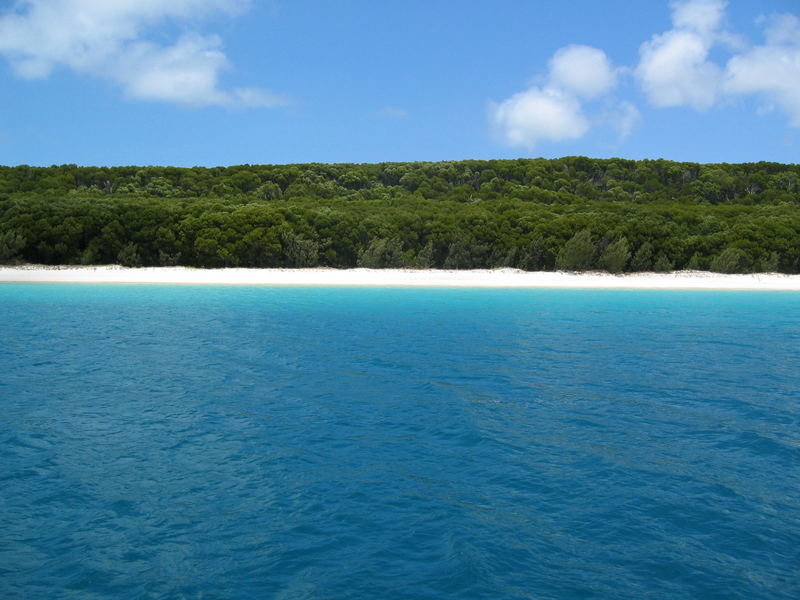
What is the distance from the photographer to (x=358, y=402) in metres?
8.73

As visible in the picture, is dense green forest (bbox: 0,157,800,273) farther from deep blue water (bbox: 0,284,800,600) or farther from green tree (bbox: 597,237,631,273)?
deep blue water (bbox: 0,284,800,600)

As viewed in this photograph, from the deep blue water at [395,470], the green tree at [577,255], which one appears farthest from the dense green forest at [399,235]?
the deep blue water at [395,470]

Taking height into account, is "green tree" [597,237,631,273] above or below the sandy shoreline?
above

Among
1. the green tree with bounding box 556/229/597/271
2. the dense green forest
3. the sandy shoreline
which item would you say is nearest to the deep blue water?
the sandy shoreline

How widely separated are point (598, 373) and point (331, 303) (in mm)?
13129

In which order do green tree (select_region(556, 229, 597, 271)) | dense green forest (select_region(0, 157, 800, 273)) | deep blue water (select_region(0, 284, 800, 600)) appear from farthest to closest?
dense green forest (select_region(0, 157, 800, 273)) < green tree (select_region(556, 229, 597, 271)) < deep blue water (select_region(0, 284, 800, 600))

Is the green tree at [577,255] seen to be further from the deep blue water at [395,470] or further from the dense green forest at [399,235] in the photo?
the deep blue water at [395,470]

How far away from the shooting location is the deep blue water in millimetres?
4488

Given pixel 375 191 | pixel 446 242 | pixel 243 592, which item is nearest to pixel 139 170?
pixel 375 191

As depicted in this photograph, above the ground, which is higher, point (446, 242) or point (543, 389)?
point (446, 242)

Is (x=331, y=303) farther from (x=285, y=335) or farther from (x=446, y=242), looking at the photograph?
(x=446, y=242)

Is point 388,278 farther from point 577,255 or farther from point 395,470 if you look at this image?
point 395,470

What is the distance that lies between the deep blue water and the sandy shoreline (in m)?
19.2

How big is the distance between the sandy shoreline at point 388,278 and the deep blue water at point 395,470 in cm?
1918
